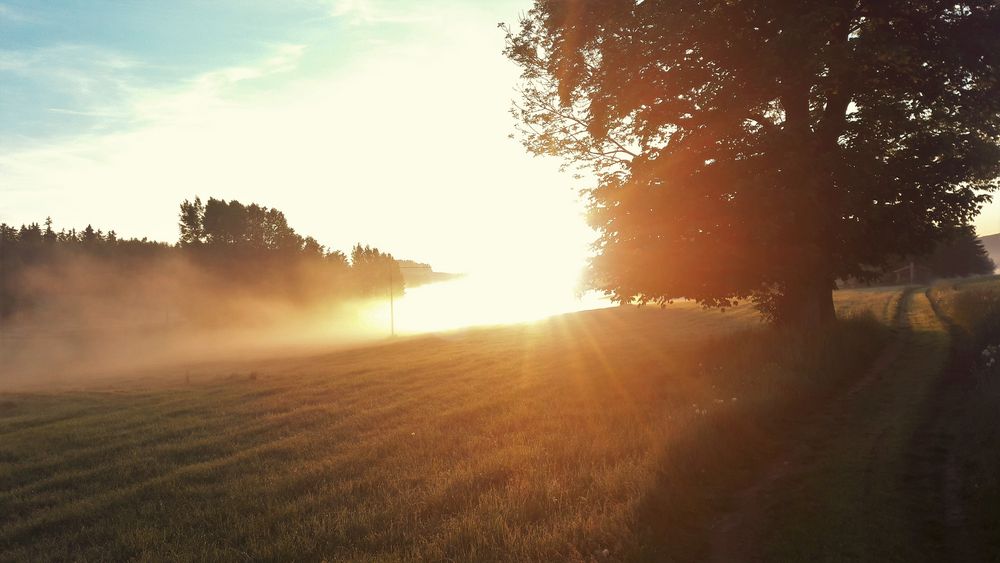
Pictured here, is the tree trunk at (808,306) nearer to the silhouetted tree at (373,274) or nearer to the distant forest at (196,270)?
the distant forest at (196,270)

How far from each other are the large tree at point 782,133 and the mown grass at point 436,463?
311 centimetres

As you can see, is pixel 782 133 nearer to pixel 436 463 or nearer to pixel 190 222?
pixel 436 463

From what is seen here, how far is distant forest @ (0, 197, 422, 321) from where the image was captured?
107 meters

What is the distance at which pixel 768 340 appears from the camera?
19.4 meters

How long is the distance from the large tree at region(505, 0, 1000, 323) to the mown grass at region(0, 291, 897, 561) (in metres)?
3.11

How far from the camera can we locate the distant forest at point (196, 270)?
10688 centimetres

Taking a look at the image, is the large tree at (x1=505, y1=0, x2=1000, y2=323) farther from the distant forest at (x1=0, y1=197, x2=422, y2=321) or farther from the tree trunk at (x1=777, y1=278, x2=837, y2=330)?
the distant forest at (x1=0, y1=197, x2=422, y2=321)

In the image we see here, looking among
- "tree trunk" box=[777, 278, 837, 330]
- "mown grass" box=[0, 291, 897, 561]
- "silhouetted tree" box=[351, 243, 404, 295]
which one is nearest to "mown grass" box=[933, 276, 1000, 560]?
"mown grass" box=[0, 291, 897, 561]

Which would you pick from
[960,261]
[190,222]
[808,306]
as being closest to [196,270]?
[190,222]

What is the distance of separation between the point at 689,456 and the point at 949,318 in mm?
25954

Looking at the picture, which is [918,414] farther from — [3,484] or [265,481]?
[3,484]

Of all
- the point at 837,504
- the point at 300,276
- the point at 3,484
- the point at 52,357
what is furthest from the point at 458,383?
the point at 300,276

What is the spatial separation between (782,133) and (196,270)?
11400 centimetres

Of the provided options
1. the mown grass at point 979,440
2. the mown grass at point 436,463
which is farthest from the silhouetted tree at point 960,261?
the mown grass at point 979,440
